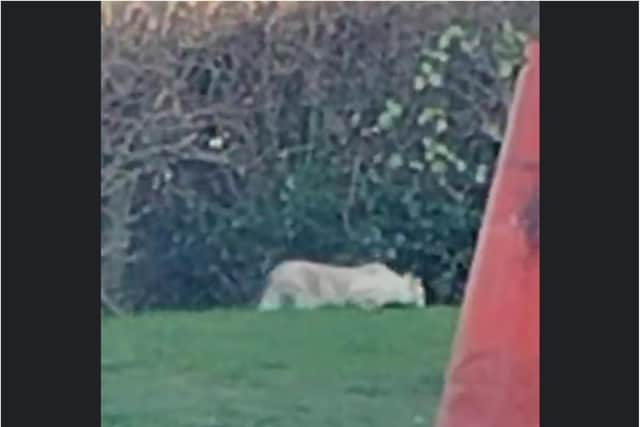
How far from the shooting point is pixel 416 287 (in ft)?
23.6

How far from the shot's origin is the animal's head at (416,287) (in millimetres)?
7195

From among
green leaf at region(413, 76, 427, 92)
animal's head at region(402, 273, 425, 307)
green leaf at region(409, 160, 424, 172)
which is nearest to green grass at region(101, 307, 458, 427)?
animal's head at region(402, 273, 425, 307)

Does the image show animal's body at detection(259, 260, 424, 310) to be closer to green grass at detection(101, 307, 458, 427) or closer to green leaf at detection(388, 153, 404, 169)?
green grass at detection(101, 307, 458, 427)

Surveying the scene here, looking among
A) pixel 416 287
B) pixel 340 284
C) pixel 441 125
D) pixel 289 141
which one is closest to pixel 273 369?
pixel 340 284

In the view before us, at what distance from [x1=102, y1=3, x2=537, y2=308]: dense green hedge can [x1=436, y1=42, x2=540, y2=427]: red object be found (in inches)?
1.2

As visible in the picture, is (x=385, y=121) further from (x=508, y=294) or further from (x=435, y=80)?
(x=508, y=294)

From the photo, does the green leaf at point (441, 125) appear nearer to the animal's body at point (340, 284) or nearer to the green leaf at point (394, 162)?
the green leaf at point (394, 162)

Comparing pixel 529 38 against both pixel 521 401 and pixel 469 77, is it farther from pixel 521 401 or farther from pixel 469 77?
pixel 521 401

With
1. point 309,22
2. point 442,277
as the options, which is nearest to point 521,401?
point 442,277

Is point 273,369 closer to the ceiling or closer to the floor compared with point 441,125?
closer to the floor

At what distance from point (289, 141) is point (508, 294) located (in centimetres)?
48

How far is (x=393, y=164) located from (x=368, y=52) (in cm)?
Result: 21

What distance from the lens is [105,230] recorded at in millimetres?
7164

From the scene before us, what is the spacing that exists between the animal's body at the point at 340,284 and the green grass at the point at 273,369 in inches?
1.0
